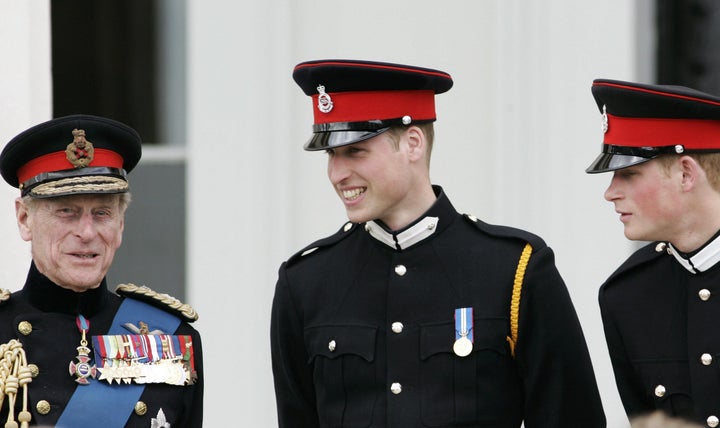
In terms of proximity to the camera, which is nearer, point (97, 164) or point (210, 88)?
point (97, 164)

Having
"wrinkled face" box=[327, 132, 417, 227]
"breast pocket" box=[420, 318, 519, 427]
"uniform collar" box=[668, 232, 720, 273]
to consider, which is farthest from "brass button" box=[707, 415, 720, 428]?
"wrinkled face" box=[327, 132, 417, 227]

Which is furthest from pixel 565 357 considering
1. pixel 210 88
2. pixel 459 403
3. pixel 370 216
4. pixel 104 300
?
pixel 210 88

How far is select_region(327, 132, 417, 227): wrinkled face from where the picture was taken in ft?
17.9

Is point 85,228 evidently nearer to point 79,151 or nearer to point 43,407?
point 79,151

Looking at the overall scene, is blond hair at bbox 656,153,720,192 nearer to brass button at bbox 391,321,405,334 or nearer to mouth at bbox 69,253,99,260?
brass button at bbox 391,321,405,334

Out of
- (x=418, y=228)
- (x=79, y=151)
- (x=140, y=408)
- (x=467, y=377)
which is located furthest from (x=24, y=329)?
(x=467, y=377)

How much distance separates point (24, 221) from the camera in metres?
5.53

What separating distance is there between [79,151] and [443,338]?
1.23 m

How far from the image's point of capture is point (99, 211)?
5.50 m

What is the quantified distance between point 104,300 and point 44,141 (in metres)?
0.53

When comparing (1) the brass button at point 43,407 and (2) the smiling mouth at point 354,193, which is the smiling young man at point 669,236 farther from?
(1) the brass button at point 43,407

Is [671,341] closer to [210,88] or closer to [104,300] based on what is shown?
[104,300]

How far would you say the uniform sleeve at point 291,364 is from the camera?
5723 mm

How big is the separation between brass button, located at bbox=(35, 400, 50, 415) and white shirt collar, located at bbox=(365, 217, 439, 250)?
113 cm
